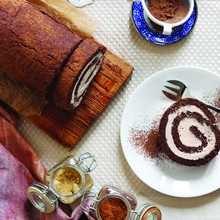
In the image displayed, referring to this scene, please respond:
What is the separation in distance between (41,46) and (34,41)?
23 millimetres

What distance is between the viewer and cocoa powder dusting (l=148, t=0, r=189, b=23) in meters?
1.57

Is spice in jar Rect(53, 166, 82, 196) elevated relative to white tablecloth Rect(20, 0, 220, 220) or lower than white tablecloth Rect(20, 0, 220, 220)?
lower

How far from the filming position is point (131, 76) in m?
1.64

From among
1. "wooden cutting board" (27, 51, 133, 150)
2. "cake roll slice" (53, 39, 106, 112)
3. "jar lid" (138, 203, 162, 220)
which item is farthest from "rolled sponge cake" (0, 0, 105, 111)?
"jar lid" (138, 203, 162, 220)

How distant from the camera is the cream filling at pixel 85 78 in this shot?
154cm

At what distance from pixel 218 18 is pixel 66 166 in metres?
0.63

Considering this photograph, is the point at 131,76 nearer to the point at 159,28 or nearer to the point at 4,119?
the point at 159,28

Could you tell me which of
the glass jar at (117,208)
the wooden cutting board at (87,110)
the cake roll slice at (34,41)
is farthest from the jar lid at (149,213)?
the cake roll slice at (34,41)

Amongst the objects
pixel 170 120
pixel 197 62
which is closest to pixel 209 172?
pixel 170 120

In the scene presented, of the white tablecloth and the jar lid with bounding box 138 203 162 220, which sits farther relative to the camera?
the white tablecloth

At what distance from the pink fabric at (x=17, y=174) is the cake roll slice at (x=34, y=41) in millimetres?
208

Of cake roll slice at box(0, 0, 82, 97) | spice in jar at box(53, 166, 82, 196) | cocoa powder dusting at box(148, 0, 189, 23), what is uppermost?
cocoa powder dusting at box(148, 0, 189, 23)

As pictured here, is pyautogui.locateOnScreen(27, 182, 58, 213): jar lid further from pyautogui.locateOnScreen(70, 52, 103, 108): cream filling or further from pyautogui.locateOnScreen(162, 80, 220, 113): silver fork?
pyautogui.locateOnScreen(162, 80, 220, 113): silver fork

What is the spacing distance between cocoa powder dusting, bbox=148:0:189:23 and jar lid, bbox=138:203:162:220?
0.53 meters
